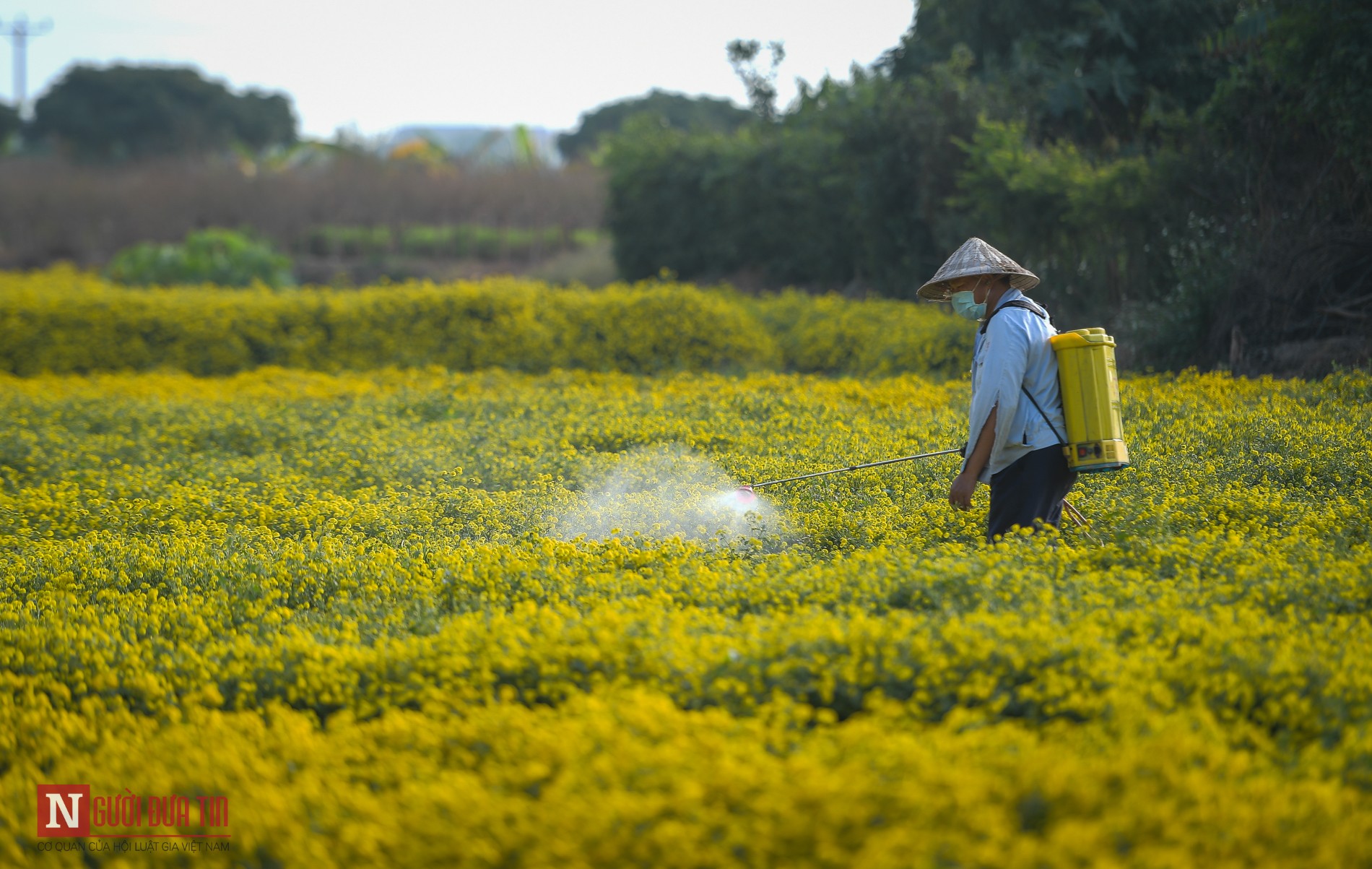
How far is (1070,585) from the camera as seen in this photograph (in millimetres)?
3857

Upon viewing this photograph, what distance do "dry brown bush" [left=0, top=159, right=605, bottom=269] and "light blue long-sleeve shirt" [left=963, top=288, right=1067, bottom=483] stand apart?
2207 cm

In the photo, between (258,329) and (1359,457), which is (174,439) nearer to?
(258,329)

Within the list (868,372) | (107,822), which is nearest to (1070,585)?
(107,822)

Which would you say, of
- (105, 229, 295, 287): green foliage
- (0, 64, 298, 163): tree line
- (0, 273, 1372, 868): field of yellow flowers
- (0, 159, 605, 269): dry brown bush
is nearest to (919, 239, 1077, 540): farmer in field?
(0, 273, 1372, 868): field of yellow flowers

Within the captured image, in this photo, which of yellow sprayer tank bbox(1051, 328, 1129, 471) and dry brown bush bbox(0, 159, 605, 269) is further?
dry brown bush bbox(0, 159, 605, 269)

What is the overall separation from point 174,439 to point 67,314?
7.69 m

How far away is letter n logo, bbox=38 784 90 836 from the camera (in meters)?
2.80

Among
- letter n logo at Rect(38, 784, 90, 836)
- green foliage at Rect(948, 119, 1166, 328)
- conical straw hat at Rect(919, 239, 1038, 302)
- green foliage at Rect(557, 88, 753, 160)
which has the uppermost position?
green foliage at Rect(557, 88, 753, 160)

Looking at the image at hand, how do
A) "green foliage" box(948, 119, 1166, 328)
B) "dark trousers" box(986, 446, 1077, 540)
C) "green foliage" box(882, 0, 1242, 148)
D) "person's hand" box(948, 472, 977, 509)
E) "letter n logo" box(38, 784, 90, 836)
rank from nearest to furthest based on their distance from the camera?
"letter n logo" box(38, 784, 90, 836)
"person's hand" box(948, 472, 977, 509)
"dark trousers" box(986, 446, 1077, 540)
"green foliage" box(948, 119, 1166, 328)
"green foliage" box(882, 0, 1242, 148)

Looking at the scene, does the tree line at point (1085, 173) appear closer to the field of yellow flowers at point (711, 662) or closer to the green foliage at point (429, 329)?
the green foliage at point (429, 329)

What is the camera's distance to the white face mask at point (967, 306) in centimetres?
479

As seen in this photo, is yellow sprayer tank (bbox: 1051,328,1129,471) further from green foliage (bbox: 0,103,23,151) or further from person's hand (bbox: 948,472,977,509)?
green foliage (bbox: 0,103,23,151)

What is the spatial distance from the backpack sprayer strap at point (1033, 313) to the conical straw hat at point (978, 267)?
0.37 feet

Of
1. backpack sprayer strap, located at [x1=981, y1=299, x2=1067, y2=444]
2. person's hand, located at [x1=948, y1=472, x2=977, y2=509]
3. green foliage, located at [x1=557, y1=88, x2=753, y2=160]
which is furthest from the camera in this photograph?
green foliage, located at [x1=557, y1=88, x2=753, y2=160]
